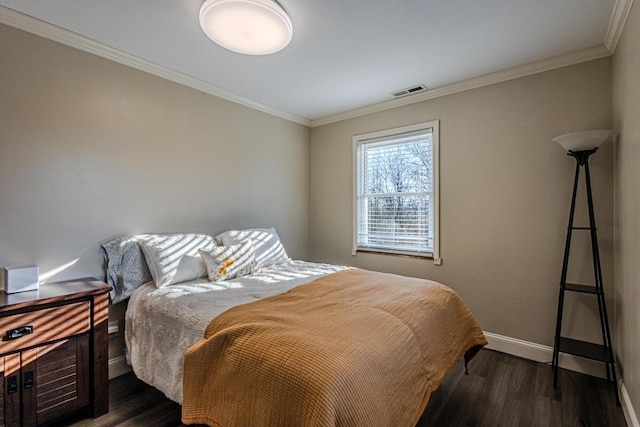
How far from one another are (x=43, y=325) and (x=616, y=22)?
3994 mm

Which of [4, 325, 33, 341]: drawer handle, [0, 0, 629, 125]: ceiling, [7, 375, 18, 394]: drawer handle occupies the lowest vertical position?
[7, 375, 18, 394]: drawer handle

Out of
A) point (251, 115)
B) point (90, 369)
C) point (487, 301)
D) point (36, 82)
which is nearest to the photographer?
point (90, 369)

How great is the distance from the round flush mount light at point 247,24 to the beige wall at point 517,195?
74.7 inches

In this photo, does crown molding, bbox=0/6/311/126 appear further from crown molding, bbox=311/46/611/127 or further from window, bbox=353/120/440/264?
window, bbox=353/120/440/264

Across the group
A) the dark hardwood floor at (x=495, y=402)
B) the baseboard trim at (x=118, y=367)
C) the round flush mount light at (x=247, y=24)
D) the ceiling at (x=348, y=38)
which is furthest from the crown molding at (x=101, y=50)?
the dark hardwood floor at (x=495, y=402)

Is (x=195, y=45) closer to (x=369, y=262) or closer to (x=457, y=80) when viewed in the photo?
(x=457, y=80)

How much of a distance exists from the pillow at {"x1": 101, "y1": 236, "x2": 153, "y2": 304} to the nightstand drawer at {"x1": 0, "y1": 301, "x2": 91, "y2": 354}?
413mm

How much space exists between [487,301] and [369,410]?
2219 millimetres

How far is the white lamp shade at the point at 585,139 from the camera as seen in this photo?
207 cm

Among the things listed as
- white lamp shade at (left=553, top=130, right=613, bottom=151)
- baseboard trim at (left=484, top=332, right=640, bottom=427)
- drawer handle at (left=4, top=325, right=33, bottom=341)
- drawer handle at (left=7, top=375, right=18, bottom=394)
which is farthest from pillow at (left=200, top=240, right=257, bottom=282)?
white lamp shade at (left=553, top=130, right=613, bottom=151)

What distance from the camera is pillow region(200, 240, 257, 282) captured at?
2.50 m

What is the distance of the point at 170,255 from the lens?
2443 mm

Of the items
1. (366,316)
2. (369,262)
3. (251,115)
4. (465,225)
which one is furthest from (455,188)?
(251,115)

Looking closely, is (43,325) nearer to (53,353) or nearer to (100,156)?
(53,353)
